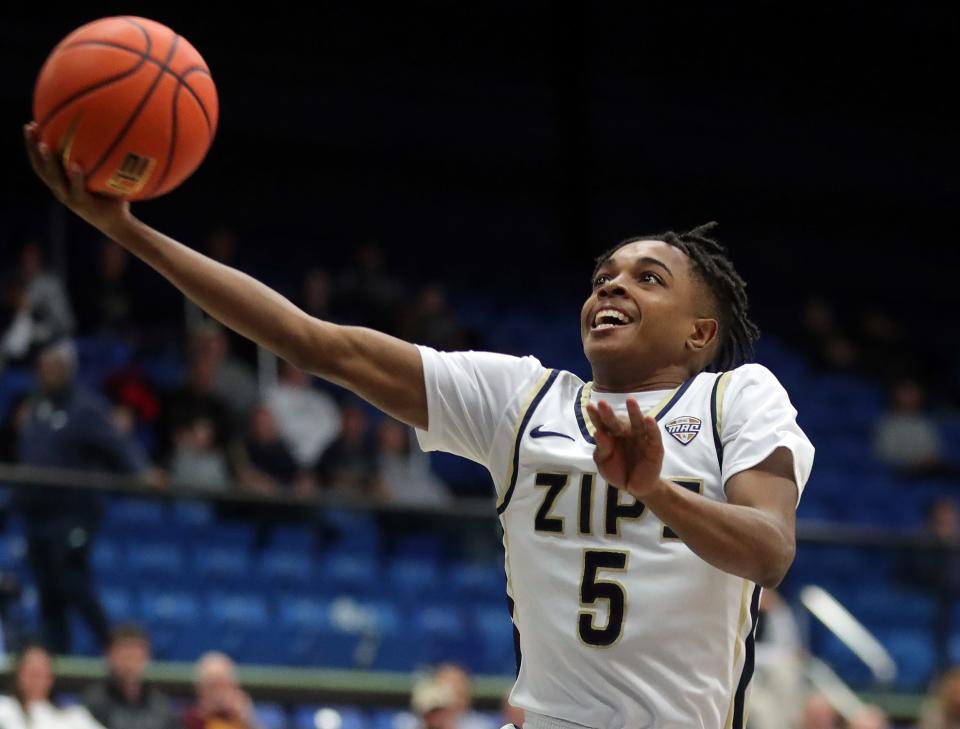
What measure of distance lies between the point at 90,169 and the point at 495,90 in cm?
1492

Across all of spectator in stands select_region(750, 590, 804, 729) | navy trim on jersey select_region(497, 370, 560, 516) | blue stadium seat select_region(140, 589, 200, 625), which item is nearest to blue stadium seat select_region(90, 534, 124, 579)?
blue stadium seat select_region(140, 589, 200, 625)

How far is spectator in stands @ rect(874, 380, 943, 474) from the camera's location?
1547cm

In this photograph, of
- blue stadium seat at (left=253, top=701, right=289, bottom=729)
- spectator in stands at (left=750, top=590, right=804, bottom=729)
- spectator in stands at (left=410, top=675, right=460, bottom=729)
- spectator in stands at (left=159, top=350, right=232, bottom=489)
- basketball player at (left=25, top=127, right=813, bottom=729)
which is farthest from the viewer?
spectator in stands at (left=159, top=350, right=232, bottom=489)

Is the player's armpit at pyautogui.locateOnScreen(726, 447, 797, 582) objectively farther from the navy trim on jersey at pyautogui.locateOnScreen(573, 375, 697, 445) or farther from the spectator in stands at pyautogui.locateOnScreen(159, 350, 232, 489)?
the spectator in stands at pyautogui.locateOnScreen(159, 350, 232, 489)

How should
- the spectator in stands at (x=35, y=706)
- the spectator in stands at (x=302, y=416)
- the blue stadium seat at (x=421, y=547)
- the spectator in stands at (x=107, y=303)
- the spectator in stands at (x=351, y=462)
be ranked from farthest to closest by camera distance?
the spectator in stands at (x=107, y=303), the spectator in stands at (x=302, y=416), the spectator in stands at (x=351, y=462), the blue stadium seat at (x=421, y=547), the spectator in stands at (x=35, y=706)

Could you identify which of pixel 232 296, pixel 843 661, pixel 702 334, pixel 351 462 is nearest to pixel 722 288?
pixel 702 334

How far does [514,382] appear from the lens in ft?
13.5

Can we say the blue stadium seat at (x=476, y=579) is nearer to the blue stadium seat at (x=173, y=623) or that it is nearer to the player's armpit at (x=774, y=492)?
the blue stadium seat at (x=173, y=623)

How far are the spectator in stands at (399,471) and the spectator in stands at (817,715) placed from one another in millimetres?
3131

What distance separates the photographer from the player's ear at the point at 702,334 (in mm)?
4168

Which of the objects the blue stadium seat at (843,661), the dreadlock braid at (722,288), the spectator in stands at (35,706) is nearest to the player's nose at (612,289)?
the dreadlock braid at (722,288)

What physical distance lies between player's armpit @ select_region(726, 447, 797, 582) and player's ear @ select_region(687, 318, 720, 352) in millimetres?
547

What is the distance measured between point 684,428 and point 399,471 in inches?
326

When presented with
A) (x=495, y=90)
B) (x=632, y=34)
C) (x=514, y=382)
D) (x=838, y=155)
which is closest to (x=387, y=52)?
(x=495, y=90)
